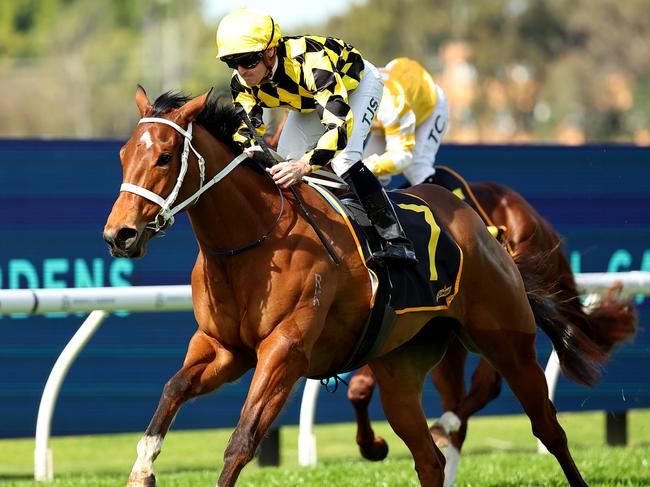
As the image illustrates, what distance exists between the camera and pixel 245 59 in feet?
14.1

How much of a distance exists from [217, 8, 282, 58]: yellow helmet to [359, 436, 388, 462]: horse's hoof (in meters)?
2.30

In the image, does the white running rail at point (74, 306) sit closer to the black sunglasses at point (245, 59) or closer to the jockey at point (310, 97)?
the jockey at point (310, 97)

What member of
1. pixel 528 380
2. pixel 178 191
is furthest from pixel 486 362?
pixel 178 191

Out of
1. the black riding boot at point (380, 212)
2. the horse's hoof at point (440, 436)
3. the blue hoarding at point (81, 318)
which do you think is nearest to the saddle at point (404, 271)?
the black riding boot at point (380, 212)

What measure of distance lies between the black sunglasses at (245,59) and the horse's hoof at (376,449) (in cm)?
224

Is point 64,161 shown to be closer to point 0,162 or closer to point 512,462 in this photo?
point 0,162

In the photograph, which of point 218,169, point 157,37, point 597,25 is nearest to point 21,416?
point 218,169

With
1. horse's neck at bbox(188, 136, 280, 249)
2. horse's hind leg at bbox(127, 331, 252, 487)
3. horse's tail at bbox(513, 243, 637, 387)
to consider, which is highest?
horse's neck at bbox(188, 136, 280, 249)

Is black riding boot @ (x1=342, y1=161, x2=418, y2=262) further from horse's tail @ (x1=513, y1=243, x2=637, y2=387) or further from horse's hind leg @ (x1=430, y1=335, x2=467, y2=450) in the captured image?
horse's hind leg @ (x1=430, y1=335, x2=467, y2=450)

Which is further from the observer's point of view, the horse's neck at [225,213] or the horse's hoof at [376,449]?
the horse's hoof at [376,449]

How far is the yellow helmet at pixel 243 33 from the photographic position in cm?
425

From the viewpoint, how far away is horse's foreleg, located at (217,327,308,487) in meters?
4.01

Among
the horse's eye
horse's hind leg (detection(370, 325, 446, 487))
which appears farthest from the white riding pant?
horse's hind leg (detection(370, 325, 446, 487))

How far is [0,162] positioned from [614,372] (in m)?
4.00
